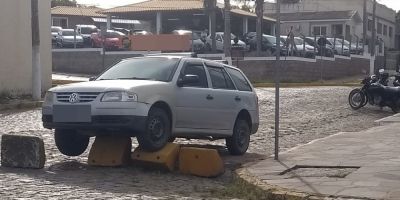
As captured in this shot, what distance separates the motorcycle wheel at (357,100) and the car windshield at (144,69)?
39.0ft

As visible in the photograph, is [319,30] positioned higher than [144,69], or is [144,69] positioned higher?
[319,30]

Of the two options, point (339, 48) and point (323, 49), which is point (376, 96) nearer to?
point (323, 49)

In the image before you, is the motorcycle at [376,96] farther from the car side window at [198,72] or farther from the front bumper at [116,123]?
the front bumper at [116,123]

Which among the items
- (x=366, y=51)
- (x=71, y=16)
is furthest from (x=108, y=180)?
(x=71, y=16)

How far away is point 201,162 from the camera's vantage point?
401 inches

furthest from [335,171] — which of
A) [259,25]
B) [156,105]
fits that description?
[259,25]

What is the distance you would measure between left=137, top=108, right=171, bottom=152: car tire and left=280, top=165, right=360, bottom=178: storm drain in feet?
5.96

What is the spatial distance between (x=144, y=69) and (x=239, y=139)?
237 centimetres

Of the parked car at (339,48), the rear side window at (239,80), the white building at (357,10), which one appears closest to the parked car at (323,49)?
the parked car at (339,48)

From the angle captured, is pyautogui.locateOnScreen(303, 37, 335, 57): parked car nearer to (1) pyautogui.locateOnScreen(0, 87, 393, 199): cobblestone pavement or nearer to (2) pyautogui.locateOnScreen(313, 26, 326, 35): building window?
(2) pyautogui.locateOnScreen(313, 26, 326, 35): building window

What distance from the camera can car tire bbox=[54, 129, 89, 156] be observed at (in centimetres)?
1114

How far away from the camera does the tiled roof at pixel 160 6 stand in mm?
56219

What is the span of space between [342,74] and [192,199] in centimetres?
3698

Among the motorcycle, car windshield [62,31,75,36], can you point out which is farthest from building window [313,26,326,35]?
the motorcycle
